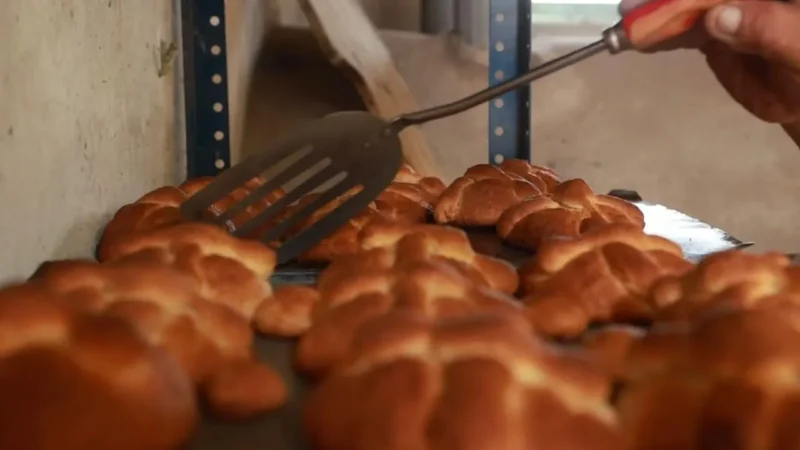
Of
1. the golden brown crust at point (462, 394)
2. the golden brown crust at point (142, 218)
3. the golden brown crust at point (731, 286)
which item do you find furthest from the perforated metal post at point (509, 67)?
the golden brown crust at point (462, 394)

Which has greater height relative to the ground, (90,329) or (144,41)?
(144,41)

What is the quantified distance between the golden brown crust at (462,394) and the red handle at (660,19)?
0.46 metres

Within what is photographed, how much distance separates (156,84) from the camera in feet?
4.09

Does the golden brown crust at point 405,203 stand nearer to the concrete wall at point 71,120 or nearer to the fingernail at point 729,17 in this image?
the concrete wall at point 71,120

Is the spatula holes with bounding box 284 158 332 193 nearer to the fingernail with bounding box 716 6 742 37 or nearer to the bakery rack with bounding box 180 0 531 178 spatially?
the bakery rack with bounding box 180 0 531 178

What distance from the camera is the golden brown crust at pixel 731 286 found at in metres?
0.60

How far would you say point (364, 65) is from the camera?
164 centimetres

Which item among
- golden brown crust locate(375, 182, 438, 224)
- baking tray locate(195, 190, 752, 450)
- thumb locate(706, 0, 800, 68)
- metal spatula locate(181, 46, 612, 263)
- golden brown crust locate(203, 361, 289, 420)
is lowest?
baking tray locate(195, 190, 752, 450)

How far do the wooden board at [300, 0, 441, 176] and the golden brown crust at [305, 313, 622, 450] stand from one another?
115 cm

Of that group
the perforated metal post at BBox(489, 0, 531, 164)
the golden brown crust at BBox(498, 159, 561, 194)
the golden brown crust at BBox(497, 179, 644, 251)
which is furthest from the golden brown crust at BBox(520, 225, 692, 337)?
the perforated metal post at BBox(489, 0, 531, 164)

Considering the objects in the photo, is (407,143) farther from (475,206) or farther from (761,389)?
(761,389)

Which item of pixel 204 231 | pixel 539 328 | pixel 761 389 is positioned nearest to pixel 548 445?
pixel 761 389

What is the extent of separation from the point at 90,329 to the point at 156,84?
84 cm

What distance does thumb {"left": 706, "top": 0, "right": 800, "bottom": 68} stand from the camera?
805mm
